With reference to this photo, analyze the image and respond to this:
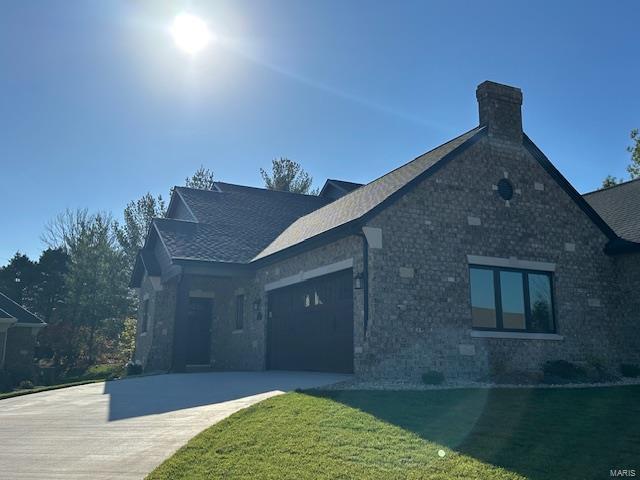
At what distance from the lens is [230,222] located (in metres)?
23.1

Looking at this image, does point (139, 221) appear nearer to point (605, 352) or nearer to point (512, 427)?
point (605, 352)

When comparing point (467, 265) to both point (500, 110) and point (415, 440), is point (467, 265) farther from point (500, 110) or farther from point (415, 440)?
point (415, 440)

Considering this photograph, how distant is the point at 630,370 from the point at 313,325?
8920mm

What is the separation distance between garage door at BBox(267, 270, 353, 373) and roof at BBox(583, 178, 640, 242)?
8.94m

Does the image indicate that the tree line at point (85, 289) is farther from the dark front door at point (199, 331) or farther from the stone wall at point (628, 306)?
the stone wall at point (628, 306)

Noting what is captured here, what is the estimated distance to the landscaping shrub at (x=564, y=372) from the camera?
14148 millimetres

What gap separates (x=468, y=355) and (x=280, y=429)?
7228 millimetres

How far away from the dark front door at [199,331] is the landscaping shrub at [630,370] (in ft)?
46.4

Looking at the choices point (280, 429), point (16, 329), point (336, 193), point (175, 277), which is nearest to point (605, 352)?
point (280, 429)

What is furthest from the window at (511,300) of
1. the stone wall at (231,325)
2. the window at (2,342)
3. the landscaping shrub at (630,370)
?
the window at (2,342)

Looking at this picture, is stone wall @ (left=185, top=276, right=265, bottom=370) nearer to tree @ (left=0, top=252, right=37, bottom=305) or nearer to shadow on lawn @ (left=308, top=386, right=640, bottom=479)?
shadow on lawn @ (left=308, top=386, right=640, bottom=479)

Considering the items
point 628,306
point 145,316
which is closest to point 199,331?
point 145,316

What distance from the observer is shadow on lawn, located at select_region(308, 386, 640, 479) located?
6926mm

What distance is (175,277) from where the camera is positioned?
20.3 m
